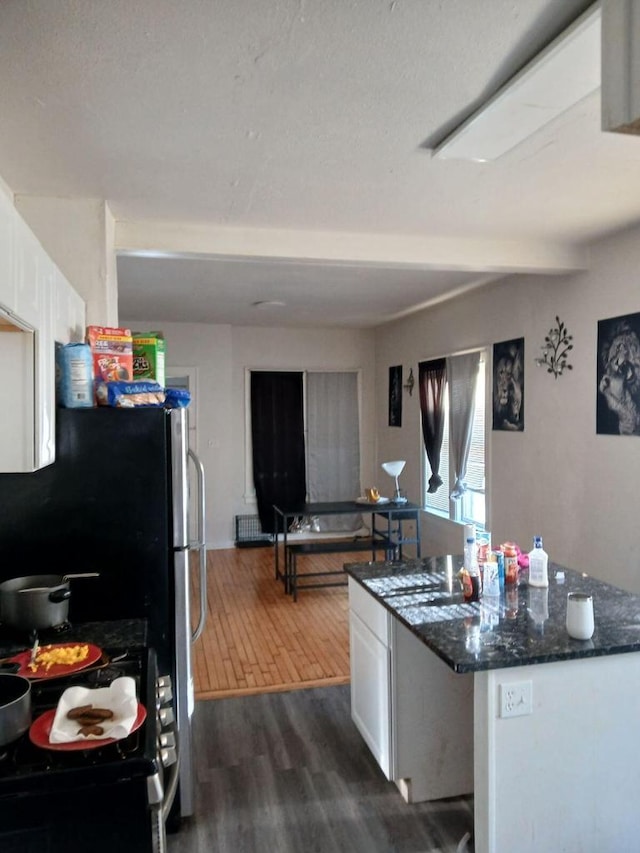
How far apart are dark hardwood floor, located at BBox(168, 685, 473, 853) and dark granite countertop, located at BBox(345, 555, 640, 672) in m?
0.78

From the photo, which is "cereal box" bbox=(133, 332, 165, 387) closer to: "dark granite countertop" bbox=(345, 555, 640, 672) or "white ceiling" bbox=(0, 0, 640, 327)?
"white ceiling" bbox=(0, 0, 640, 327)

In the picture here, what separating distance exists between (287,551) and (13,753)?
154 inches

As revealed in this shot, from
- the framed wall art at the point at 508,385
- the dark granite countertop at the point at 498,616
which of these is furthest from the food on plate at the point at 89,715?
the framed wall art at the point at 508,385

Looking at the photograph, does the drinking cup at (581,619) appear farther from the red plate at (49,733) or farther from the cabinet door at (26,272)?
the cabinet door at (26,272)

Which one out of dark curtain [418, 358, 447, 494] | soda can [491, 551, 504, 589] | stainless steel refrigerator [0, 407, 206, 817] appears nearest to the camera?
stainless steel refrigerator [0, 407, 206, 817]

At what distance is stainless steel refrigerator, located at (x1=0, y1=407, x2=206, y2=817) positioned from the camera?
212 cm

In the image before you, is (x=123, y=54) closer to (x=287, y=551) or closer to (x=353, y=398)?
(x=287, y=551)

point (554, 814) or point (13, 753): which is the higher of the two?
point (13, 753)

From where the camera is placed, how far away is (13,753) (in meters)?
1.32

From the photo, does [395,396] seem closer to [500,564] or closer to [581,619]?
[500,564]

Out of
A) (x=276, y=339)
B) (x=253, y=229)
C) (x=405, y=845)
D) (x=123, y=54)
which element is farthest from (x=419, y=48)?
(x=276, y=339)

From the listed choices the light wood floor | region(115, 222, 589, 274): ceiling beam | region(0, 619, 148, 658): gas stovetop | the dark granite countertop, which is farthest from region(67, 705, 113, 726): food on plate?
region(115, 222, 589, 274): ceiling beam

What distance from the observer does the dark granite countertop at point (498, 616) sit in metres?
1.78

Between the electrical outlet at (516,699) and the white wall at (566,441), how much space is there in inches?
70.8
